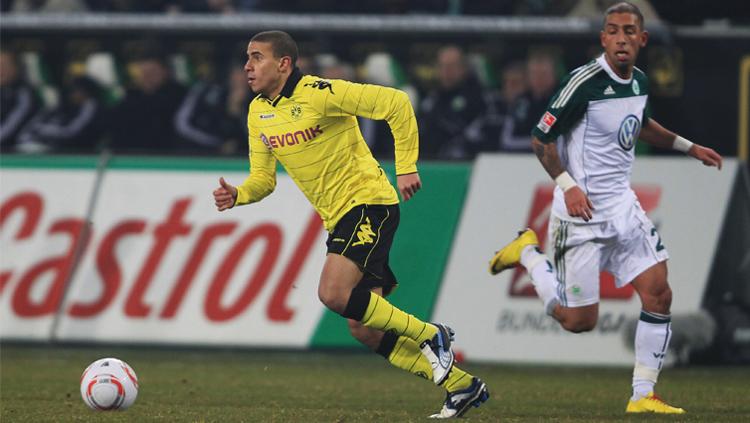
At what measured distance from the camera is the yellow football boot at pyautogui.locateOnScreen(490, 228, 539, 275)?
10070 mm

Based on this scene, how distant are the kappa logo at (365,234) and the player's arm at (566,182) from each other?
1.09 meters

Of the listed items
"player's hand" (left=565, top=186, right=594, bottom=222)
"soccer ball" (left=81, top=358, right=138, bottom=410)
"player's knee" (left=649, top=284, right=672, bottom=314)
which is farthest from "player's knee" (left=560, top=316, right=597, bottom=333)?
"soccer ball" (left=81, top=358, right=138, bottom=410)

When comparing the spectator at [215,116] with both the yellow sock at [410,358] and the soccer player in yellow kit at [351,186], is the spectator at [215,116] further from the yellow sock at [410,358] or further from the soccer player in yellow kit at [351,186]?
the yellow sock at [410,358]

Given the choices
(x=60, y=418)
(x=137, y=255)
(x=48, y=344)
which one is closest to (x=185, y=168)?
(x=137, y=255)

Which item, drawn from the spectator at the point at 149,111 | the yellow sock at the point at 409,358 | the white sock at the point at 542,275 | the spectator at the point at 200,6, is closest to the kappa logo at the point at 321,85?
the yellow sock at the point at 409,358

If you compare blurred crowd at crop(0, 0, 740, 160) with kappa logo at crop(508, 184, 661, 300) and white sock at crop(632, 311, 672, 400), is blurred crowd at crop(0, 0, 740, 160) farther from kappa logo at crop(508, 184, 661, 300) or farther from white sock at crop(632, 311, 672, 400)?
white sock at crop(632, 311, 672, 400)

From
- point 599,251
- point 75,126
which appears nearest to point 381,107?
point 599,251

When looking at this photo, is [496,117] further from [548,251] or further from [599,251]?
[599,251]

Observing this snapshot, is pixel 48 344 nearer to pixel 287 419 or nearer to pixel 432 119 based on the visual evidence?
pixel 432 119

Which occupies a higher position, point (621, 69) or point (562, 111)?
point (621, 69)

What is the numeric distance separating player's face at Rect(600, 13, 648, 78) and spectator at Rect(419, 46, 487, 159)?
19.9 feet

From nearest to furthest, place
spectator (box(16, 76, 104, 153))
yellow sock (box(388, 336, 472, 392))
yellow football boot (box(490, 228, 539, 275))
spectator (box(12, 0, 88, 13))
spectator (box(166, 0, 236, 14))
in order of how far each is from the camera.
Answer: yellow sock (box(388, 336, 472, 392)) < yellow football boot (box(490, 228, 539, 275)) < spectator (box(16, 76, 104, 153)) < spectator (box(166, 0, 236, 14)) < spectator (box(12, 0, 88, 13))

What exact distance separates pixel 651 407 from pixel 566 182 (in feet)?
4.54

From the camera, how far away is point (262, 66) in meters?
8.94
